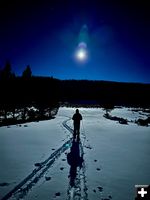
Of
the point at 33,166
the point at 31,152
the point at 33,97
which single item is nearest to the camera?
the point at 33,166

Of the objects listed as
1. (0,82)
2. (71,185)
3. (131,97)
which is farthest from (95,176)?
(131,97)

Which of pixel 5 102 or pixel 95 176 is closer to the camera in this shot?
pixel 95 176

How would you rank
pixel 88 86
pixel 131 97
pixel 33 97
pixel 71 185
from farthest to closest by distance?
1. pixel 88 86
2. pixel 131 97
3. pixel 33 97
4. pixel 71 185

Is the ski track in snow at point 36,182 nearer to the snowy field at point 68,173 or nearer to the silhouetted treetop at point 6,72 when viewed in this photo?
the snowy field at point 68,173

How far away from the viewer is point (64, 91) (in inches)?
6334

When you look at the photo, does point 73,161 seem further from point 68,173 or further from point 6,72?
point 6,72

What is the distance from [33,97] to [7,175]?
125ft

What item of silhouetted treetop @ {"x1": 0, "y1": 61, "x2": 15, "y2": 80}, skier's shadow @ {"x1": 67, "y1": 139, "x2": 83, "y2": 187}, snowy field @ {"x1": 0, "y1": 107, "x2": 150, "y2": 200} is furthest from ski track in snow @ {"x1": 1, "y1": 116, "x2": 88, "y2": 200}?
silhouetted treetop @ {"x1": 0, "y1": 61, "x2": 15, "y2": 80}

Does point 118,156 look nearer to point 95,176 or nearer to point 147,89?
point 95,176

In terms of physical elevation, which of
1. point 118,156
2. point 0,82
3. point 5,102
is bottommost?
point 118,156

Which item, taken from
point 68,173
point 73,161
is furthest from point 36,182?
point 73,161

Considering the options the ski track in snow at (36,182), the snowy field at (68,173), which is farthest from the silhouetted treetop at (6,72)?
the ski track in snow at (36,182)

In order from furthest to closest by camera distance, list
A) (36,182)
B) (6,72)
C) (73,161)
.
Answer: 1. (6,72)
2. (73,161)
3. (36,182)

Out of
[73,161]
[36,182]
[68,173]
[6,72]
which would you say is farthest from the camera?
[6,72]
